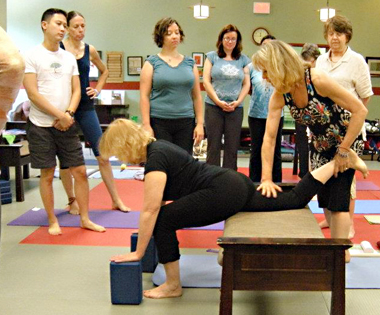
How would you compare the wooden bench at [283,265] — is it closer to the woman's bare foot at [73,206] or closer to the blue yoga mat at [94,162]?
the woman's bare foot at [73,206]

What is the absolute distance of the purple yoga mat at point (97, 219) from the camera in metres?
3.83

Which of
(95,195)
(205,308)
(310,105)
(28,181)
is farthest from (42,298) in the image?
(28,181)

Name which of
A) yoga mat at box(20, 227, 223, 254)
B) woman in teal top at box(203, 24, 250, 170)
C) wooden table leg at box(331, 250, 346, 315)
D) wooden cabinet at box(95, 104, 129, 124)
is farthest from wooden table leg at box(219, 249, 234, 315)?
wooden cabinet at box(95, 104, 129, 124)

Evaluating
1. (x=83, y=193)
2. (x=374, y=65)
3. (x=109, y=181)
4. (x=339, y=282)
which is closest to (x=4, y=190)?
(x=109, y=181)

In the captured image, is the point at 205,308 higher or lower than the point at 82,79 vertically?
lower

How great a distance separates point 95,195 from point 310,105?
2.84 metres

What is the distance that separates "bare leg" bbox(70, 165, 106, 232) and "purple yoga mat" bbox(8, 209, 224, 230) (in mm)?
130

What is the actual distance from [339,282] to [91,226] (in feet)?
6.90

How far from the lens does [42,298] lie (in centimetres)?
256

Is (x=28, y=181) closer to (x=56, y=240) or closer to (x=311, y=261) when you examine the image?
(x=56, y=240)

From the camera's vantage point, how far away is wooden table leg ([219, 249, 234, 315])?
2.03 meters

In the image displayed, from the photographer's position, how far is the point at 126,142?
244 cm

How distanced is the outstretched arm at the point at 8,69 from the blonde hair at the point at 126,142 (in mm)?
1077

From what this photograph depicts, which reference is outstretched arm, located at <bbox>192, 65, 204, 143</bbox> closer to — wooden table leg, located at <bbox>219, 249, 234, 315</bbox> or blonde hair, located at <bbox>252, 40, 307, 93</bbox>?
blonde hair, located at <bbox>252, 40, 307, 93</bbox>
